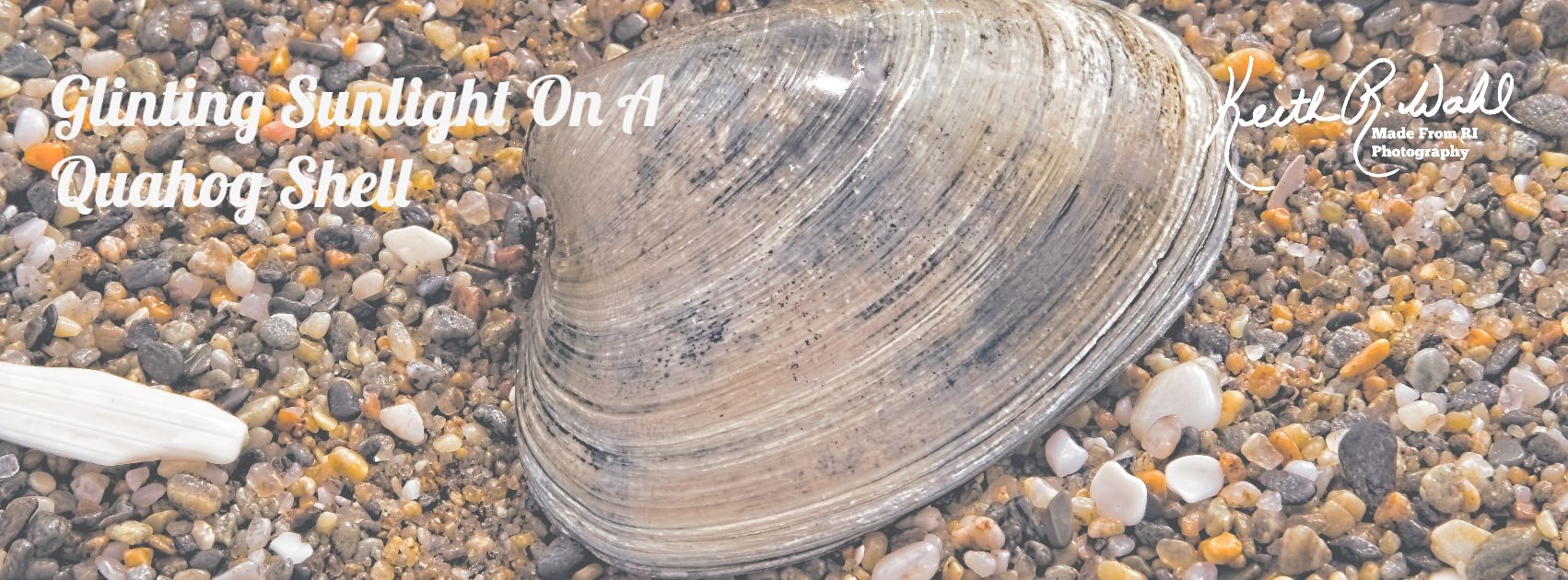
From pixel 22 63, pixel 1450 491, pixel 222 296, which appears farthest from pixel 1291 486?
pixel 22 63

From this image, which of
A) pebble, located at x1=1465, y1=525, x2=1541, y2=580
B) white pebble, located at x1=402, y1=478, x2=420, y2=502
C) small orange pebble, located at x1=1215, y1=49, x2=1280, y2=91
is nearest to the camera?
pebble, located at x1=1465, y1=525, x2=1541, y2=580

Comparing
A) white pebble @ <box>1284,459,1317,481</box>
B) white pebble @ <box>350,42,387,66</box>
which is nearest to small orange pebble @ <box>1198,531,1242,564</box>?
white pebble @ <box>1284,459,1317,481</box>

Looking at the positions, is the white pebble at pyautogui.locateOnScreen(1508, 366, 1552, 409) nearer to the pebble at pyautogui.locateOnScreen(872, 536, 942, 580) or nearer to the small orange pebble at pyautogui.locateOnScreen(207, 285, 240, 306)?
the pebble at pyautogui.locateOnScreen(872, 536, 942, 580)

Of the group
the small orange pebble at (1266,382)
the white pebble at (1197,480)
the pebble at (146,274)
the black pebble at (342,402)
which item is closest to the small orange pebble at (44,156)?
the pebble at (146,274)

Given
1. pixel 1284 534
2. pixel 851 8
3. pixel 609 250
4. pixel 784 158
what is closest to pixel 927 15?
pixel 851 8

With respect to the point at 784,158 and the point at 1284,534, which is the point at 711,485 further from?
the point at 1284,534
